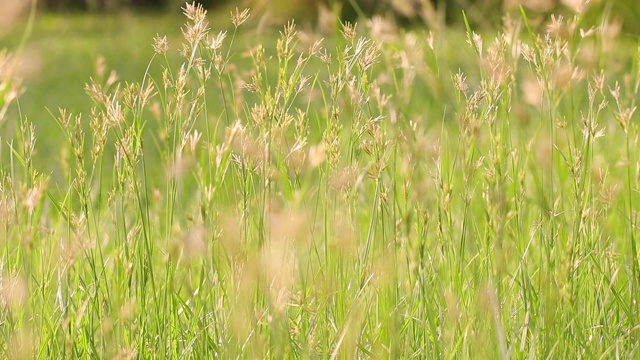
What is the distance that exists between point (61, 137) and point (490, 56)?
15.2ft

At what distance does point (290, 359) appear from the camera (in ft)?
4.57

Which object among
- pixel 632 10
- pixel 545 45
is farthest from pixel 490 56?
pixel 632 10

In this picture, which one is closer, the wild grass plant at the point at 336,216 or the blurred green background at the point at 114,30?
the wild grass plant at the point at 336,216

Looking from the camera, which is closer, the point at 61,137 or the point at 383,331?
the point at 383,331

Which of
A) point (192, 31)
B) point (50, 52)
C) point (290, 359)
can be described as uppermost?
point (192, 31)

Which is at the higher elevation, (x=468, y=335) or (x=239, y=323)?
(x=239, y=323)

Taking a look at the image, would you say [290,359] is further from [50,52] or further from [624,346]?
[50,52]

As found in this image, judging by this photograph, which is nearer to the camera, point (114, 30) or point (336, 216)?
point (336, 216)

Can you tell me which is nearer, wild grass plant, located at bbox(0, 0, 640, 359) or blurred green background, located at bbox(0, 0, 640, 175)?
wild grass plant, located at bbox(0, 0, 640, 359)

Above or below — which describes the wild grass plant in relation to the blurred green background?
above

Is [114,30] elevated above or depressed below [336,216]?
below

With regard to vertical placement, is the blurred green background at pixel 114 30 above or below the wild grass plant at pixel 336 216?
below

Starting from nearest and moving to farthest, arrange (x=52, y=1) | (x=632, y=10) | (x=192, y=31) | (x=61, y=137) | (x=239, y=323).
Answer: (x=239, y=323) < (x=192, y=31) < (x=61, y=137) < (x=632, y=10) < (x=52, y=1)

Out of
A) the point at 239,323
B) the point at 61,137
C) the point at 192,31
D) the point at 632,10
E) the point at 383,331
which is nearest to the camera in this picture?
the point at 239,323
